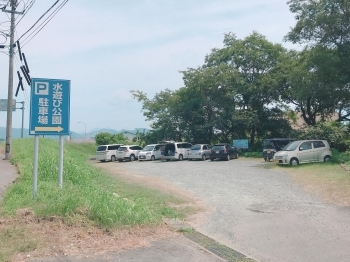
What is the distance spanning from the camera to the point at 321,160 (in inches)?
1009

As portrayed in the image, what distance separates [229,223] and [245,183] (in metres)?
7.62

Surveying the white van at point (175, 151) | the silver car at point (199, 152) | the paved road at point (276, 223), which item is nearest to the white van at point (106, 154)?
the white van at point (175, 151)

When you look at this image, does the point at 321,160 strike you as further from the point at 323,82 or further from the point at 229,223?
the point at 229,223

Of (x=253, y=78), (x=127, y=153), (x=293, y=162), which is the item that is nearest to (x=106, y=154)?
(x=127, y=153)

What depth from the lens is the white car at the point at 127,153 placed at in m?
38.1

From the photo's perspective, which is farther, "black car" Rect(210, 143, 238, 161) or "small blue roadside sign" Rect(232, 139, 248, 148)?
"small blue roadside sign" Rect(232, 139, 248, 148)

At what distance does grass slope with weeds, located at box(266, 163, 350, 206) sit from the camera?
13117mm

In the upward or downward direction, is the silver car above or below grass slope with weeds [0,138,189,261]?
above

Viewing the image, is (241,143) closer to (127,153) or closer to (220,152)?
(220,152)

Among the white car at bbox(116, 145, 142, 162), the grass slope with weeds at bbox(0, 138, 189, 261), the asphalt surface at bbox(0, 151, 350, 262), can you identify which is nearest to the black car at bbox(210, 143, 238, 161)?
the white car at bbox(116, 145, 142, 162)

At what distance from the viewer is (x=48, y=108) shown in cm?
965

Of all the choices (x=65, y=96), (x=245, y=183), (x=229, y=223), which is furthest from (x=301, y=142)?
(x=65, y=96)

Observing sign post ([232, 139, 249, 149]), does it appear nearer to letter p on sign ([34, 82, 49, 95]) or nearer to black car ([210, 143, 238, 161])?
black car ([210, 143, 238, 161])

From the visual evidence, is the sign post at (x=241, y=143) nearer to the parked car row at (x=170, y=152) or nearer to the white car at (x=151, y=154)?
the parked car row at (x=170, y=152)
